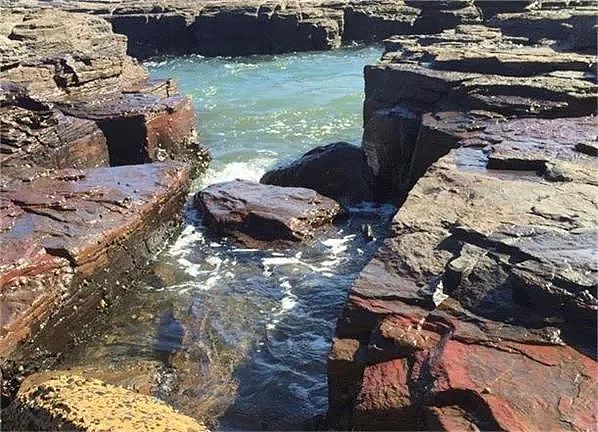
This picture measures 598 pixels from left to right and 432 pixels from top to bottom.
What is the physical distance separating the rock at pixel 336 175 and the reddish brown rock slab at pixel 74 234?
79.4 inches

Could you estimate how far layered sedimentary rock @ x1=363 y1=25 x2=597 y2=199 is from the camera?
7.50 meters

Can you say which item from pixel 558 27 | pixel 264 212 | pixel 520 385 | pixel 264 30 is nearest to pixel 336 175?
pixel 264 212

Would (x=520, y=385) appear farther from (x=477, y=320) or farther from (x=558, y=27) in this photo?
(x=558, y=27)

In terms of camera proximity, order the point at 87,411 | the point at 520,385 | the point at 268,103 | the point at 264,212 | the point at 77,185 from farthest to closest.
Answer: the point at 268,103 < the point at 264,212 < the point at 77,185 < the point at 87,411 < the point at 520,385

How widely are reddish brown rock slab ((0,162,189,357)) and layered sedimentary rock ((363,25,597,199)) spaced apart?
8.70 feet

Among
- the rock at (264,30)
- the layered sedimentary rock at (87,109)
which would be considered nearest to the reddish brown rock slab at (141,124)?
the layered sedimentary rock at (87,109)

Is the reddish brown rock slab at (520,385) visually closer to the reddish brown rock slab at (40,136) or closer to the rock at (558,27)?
the reddish brown rock slab at (40,136)

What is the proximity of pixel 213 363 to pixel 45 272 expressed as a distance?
152 centimetres

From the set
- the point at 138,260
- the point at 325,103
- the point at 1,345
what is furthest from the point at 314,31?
the point at 1,345

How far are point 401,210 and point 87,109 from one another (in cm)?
615

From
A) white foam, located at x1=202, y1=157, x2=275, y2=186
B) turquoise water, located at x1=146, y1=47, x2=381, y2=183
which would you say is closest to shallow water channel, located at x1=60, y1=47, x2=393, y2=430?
white foam, located at x1=202, y1=157, x2=275, y2=186

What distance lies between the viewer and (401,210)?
4805 mm

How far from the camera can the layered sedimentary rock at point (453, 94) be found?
7500mm

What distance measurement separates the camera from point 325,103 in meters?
16.1
